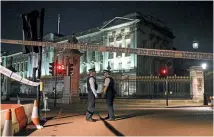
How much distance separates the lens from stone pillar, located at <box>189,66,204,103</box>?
22.9 meters

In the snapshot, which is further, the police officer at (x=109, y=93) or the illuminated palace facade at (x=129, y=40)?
the illuminated palace facade at (x=129, y=40)

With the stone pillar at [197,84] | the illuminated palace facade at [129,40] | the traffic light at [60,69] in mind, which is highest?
the illuminated palace facade at [129,40]

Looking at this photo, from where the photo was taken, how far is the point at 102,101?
24219 millimetres

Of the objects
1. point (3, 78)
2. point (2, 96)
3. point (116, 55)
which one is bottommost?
point (2, 96)

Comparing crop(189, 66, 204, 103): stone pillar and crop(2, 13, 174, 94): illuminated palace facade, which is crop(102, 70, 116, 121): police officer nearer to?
crop(189, 66, 204, 103): stone pillar

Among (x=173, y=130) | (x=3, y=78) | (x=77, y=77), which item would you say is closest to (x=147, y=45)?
(x=3, y=78)

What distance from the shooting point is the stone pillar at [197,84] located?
22.9 m

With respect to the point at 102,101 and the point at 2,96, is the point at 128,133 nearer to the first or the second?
the point at 102,101

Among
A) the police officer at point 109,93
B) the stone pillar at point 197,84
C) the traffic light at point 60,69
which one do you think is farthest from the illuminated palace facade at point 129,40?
the police officer at point 109,93

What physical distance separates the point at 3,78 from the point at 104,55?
38.2m

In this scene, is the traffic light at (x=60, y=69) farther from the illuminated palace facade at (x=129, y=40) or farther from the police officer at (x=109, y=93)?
the illuminated palace facade at (x=129, y=40)

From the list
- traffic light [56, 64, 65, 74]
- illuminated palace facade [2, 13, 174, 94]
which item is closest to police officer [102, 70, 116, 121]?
traffic light [56, 64, 65, 74]

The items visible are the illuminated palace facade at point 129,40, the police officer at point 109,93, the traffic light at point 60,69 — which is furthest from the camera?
the illuminated palace facade at point 129,40

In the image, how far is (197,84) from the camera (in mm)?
23062
